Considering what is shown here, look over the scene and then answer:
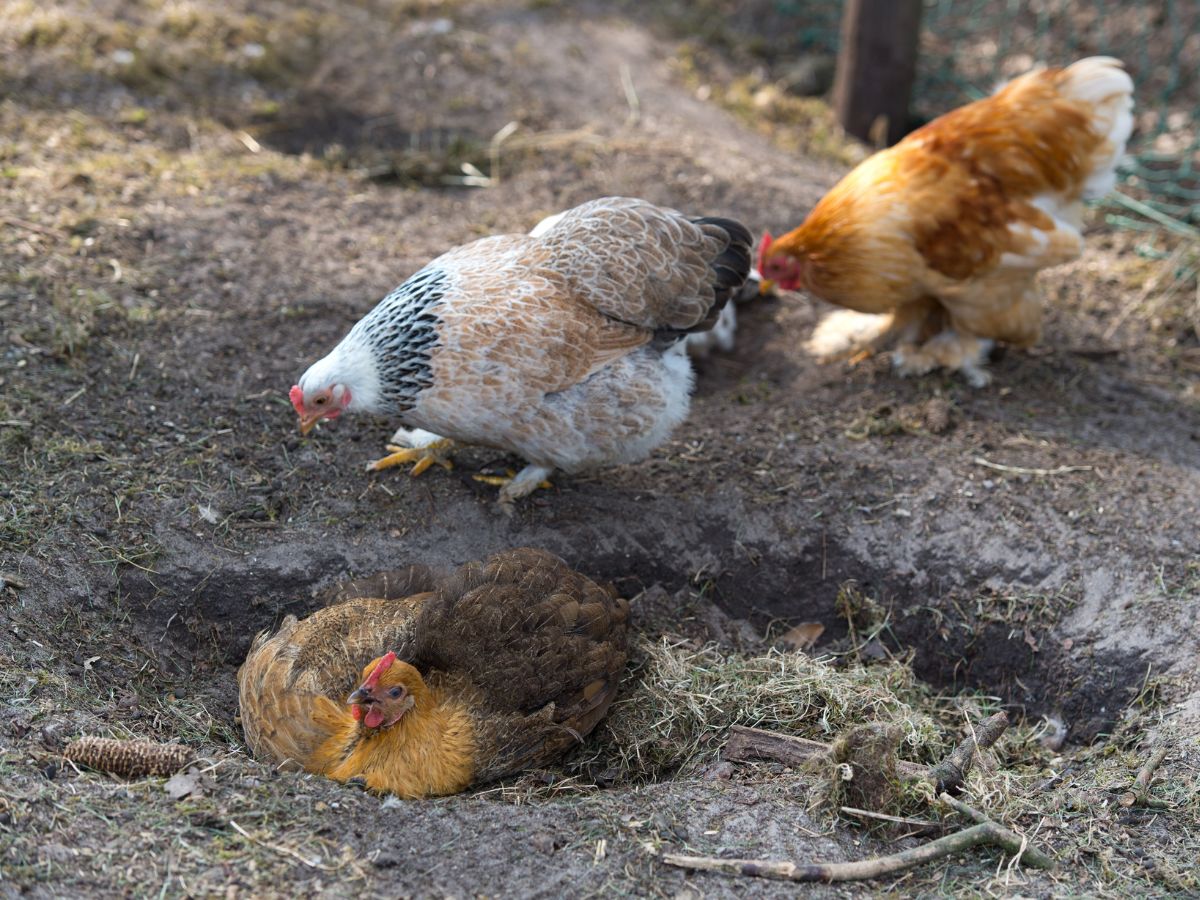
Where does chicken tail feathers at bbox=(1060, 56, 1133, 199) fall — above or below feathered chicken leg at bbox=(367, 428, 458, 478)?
above

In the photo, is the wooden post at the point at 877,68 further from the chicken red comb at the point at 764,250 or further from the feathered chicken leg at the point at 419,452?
the feathered chicken leg at the point at 419,452

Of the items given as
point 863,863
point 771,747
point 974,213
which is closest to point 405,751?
point 771,747

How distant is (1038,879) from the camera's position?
309cm

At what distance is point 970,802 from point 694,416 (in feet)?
7.67

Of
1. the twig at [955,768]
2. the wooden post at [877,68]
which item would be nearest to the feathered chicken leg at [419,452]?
the twig at [955,768]

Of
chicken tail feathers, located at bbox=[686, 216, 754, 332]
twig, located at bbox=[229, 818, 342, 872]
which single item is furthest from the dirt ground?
chicken tail feathers, located at bbox=[686, 216, 754, 332]

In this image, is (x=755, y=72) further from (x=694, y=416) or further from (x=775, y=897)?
(x=775, y=897)

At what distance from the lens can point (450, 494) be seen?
452 centimetres

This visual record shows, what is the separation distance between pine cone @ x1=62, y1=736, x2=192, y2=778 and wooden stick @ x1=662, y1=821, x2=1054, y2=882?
58.2 inches

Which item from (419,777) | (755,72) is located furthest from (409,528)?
(755,72)

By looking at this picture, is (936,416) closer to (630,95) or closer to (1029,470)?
(1029,470)

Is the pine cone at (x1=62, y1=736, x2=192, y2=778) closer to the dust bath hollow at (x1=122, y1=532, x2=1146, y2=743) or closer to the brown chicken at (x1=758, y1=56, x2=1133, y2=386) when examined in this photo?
the dust bath hollow at (x1=122, y1=532, x2=1146, y2=743)

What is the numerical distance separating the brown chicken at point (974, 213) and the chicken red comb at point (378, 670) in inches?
115

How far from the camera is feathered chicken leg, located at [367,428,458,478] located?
4.57 m
